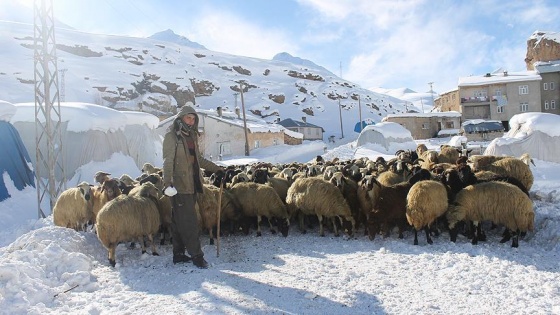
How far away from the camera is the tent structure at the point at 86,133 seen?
17.3 metres

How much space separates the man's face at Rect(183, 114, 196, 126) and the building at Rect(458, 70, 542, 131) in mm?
48423

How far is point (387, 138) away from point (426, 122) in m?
18.1

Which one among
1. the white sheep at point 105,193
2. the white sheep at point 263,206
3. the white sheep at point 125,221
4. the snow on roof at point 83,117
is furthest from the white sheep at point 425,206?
the snow on roof at point 83,117

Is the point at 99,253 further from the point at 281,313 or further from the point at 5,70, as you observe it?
the point at 5,70

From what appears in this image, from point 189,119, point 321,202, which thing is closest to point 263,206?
point 321,202

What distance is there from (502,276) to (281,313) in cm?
262

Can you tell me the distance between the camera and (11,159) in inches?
526

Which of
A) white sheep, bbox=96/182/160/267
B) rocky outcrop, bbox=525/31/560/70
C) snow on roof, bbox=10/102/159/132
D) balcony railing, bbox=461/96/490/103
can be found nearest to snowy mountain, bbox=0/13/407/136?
balcony railing, bbox=461/96/490/103

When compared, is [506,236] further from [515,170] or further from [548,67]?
[548,67]

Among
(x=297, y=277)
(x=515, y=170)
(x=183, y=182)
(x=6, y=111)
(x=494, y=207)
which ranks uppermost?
(x=6, y=111)

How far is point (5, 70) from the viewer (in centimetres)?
6222

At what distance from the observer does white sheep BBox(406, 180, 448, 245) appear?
6.59 meters

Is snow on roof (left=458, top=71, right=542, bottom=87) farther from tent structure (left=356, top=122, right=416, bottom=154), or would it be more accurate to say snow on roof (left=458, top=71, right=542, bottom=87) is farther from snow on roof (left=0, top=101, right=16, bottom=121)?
snow on roof (left=0, top=101, right=16, bottom=121)

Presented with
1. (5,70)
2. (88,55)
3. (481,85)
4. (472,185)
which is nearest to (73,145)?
(472,185)
